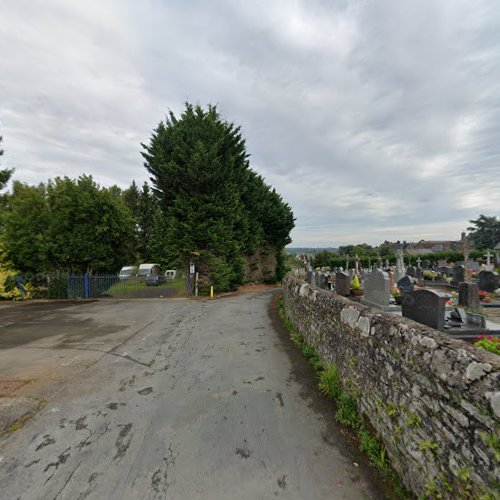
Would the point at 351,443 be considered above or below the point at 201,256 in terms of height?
below

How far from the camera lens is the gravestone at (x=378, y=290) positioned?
9.31 m

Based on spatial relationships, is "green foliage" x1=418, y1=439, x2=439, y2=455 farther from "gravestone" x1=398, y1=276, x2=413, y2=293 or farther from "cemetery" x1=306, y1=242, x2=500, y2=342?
"gravestone" x1=398, y1=276, x2=413, y2=293

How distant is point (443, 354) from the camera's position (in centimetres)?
211

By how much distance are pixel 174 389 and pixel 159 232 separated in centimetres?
1484

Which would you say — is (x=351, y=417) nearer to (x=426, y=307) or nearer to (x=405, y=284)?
(x=426, y=307)

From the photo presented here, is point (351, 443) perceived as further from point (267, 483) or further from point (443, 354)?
point (443, 354)

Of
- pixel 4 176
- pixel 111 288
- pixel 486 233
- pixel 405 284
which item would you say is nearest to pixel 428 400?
pixel 405 284

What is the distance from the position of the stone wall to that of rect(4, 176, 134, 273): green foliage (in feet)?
55.9

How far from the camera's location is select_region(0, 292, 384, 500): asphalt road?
104 inches

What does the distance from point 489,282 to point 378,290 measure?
23.4ft

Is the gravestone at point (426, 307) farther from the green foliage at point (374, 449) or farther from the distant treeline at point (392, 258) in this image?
the distant treeline at point (392, 258)

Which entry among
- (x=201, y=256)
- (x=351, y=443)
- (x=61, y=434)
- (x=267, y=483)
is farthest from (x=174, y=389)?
(x=201, y=256)

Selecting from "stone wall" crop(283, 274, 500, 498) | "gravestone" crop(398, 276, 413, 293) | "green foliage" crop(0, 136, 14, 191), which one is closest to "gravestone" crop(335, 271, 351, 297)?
"gravestone" crop(398, 276, 413, 293)

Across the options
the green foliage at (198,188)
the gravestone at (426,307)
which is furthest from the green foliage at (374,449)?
the green foliage at (198,188)
